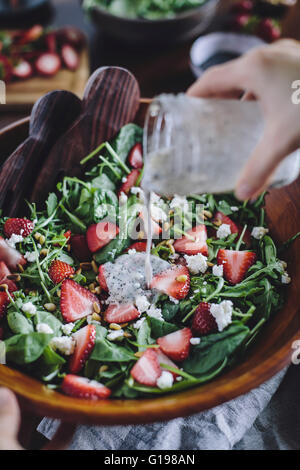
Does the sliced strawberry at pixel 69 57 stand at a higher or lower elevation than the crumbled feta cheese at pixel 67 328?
higher

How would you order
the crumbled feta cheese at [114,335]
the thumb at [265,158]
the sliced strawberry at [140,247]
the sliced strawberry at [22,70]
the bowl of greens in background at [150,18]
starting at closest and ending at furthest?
the thumb at [265,158] → the crumbled feta cheese at [114,335] → the sliced strawberry at [140,247] → the bowl of greens in background at [150,18] → the sliced strawberry at [22,70]

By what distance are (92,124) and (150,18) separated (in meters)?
0.91

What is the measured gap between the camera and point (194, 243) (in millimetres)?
1485

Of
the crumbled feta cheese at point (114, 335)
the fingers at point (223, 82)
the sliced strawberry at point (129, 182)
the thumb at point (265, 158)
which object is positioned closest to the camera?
the thumb at point (265, 158)

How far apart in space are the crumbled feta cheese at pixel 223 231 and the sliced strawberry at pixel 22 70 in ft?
4.27

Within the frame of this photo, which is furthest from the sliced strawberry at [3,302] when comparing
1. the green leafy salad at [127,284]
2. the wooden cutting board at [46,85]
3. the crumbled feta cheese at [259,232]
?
the wooden cutting board at [46,85]

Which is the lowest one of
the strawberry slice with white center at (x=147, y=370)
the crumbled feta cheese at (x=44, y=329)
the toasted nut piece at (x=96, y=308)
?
the strawberry slice with white center at (x=147, y=370)

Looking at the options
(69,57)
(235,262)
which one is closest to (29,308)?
(235,262)

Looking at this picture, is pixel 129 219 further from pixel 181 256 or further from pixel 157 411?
pixel 157 411

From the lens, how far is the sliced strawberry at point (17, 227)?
1.45 m

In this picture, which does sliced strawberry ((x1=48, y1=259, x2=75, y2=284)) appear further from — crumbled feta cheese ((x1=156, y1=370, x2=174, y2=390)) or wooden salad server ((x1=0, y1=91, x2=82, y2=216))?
crumbled feta cheese ((x1=156, y1=370, x2=174, y2=390))

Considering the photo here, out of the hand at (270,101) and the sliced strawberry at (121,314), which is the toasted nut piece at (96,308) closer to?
the sliced strawberry at (121,314)

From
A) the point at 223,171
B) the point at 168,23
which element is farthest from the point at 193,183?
the point at 168,23

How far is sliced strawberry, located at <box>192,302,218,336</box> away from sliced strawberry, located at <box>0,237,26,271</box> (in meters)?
0.55
